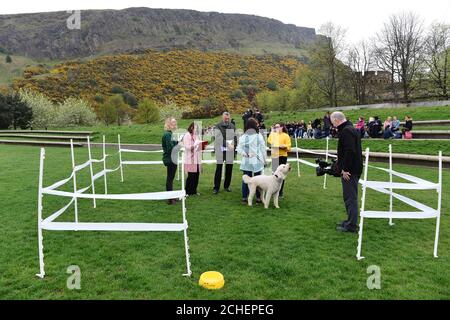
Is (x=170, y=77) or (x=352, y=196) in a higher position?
(x=170, y=77)

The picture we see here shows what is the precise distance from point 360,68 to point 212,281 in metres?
56.7

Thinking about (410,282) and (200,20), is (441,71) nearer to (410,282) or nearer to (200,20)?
(410,282)

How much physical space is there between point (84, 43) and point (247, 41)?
220ft

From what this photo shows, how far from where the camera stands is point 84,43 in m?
128

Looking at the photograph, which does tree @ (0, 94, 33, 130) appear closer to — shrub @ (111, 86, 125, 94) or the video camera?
shrub @ (111, 86, 125, 94)

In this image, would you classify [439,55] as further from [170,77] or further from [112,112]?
[170,77]

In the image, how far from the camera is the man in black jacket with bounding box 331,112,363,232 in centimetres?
638

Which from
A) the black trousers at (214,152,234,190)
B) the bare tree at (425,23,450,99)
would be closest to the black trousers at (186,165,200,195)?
the black trousers at (214,152,234,190)

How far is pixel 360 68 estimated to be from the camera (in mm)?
54344

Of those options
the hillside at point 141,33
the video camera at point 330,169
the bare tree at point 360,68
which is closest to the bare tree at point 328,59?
the bare tree at point 360,68

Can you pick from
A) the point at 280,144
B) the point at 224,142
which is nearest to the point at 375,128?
the point at 280,144

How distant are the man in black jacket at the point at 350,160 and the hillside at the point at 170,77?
73.3 m

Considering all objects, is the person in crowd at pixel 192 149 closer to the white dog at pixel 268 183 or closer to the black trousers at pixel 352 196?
the white dog at pixel 268 183

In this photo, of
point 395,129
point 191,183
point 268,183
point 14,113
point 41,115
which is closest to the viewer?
point 268,183
